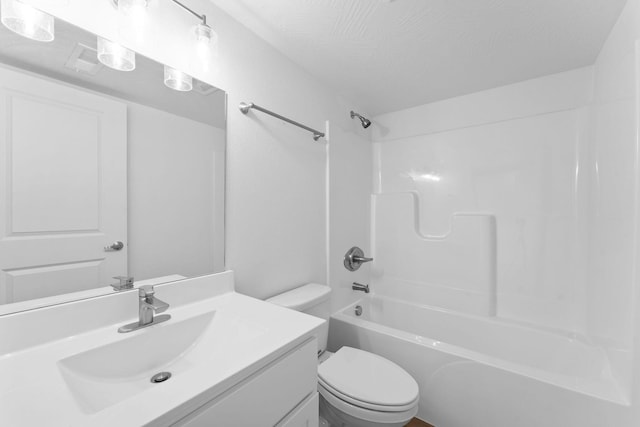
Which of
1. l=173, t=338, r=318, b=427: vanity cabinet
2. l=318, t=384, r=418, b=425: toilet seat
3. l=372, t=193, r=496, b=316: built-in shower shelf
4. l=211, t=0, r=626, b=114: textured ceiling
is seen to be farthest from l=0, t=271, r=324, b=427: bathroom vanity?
l=372, t=193, r=496, b=316: built-in shower shelf

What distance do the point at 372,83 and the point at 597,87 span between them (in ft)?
4.33

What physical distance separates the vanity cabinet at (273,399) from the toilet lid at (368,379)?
0.37m

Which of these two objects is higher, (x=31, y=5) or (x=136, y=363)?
(x=31, y=5)

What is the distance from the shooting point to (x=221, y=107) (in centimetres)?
120

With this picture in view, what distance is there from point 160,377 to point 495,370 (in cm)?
146

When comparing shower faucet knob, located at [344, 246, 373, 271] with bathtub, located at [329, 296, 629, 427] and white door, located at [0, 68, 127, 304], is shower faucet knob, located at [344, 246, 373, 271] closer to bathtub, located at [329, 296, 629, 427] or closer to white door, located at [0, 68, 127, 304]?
bathtub, located at [329, 296, 629, 427]

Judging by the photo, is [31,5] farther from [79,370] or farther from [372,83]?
[372,83]

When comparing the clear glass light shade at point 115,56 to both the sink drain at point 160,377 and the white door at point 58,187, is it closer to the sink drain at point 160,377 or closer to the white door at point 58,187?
the white door at point 58,187

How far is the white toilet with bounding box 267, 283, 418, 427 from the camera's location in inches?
43.6

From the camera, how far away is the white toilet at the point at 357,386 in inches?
43.6

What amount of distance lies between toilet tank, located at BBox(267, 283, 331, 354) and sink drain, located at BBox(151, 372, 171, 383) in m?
0.61

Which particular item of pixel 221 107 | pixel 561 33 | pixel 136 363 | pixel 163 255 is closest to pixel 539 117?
pixel 561 33

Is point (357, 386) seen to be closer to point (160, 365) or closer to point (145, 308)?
point (160, 365)

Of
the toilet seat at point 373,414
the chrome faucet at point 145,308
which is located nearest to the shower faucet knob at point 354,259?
→ the toilet seat at point 373,414
